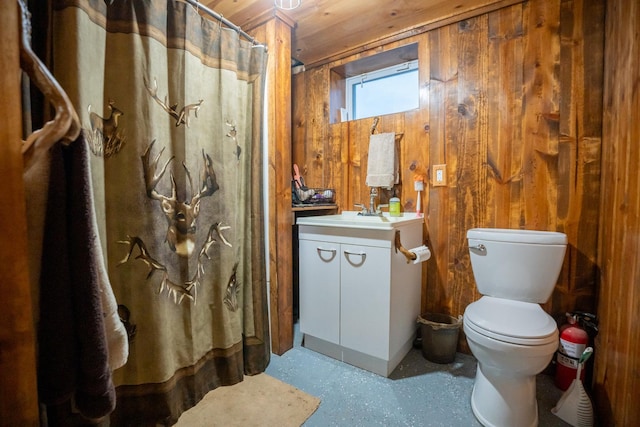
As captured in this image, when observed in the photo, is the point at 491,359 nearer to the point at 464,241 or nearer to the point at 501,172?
the point at 464,241

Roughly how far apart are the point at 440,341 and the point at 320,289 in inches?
30.4

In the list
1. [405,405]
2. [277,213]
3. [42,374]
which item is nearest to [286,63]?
[277,213]

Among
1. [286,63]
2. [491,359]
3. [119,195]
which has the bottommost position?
[491,359]

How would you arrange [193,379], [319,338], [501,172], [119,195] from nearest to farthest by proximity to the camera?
[119,195] → [193,379] → [501,172] → [319,338]

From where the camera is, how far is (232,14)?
166 centimetres

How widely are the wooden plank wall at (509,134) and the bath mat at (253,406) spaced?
105cm

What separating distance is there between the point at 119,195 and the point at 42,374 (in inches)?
25.2

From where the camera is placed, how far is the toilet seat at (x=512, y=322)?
105 cm

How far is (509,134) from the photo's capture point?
156 centimetres

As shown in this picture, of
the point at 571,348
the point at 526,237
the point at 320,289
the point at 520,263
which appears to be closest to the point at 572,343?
the point at 571,348

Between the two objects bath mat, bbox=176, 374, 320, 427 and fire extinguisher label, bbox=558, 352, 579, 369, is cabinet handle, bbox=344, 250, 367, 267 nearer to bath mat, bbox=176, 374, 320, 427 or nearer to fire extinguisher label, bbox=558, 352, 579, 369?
bath mat, bbox=176, 374, 320, 427

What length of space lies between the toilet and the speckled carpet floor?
0.12 meters

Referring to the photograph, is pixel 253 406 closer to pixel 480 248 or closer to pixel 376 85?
pixel 480 248

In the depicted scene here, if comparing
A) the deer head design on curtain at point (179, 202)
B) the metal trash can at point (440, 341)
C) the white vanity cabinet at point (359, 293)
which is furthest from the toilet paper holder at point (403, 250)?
the deer head design on curtain at point (179, 202)
